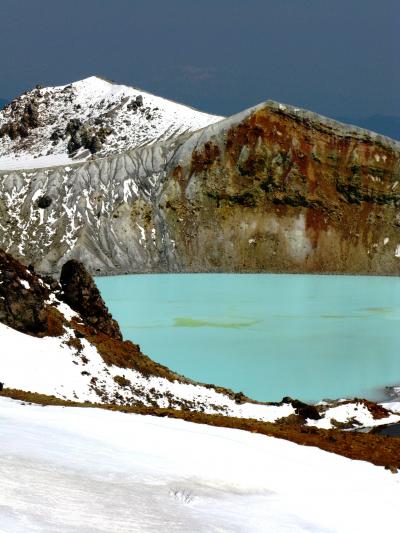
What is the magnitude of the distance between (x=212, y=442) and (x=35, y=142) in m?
134

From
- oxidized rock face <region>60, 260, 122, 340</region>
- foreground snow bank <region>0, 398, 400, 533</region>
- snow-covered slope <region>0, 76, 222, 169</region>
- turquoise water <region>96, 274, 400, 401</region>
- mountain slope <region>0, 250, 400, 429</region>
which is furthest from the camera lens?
snow-covered slope <region>0, 76, 222, 169</region>

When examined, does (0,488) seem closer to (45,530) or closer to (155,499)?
(45,530)

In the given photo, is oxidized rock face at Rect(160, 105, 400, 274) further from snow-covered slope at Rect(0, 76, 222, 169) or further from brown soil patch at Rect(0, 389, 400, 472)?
brown soil patch at Rect(0, 389, 400, 472)

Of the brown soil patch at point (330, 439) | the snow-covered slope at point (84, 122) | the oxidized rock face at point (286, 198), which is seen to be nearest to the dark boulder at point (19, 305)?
the brown soil patch at point (330, 439)

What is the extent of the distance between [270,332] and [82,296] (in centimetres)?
2339

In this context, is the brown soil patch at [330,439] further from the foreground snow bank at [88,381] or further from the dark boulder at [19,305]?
the dark boulder at [19,305]

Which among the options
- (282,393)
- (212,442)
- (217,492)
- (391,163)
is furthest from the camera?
(391,163)

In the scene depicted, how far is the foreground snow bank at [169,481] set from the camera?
20.6ft

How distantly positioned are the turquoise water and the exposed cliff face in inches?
574

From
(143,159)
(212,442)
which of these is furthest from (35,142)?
(212,442)

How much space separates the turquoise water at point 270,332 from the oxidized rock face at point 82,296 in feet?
26.9

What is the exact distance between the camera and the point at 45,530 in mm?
5426

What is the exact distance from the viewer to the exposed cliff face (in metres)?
101

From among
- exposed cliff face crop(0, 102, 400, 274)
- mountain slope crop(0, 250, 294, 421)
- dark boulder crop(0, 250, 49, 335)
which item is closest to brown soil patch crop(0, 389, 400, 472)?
mountain slope crop(0, 250, 294, 421)
